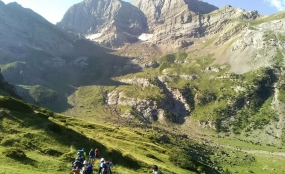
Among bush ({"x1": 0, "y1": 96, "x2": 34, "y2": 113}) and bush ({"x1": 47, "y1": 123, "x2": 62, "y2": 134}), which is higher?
bush ({"x1": 0, "y1": 96, "x2": 34, "y2": 113})

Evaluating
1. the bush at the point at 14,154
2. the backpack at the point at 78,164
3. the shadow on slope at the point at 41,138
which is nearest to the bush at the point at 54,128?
the shadow on slope at the point at 41,138

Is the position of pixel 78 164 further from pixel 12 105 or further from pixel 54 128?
pixel 12 105

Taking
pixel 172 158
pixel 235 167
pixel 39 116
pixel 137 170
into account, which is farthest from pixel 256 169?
pixel 39 116

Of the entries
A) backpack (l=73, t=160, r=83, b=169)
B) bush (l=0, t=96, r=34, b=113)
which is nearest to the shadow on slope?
bush (l=0, t=96, r=34, b=113)

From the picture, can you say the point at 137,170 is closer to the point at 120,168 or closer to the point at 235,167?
the point at 120,168

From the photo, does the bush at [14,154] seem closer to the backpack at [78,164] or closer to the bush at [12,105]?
the backpack at [78,164]

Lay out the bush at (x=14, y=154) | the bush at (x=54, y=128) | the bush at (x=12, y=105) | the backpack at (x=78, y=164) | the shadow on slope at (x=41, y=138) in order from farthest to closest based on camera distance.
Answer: the bush at (x=12, y=105) → the bush at (x=54, y=128) → the shadow on slope at (x=41, y=138) → the bush at (x=14, y=154) → the backpack at (x=78, y=164)

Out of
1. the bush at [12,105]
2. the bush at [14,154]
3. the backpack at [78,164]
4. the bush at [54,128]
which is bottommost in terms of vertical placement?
the bush at [14,154]

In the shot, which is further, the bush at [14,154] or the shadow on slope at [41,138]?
the shadow on slope at [41,138]

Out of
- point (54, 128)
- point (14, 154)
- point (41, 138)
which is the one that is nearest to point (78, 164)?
point (14, 154)

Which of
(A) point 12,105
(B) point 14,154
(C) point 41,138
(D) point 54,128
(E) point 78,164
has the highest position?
(A) point 12,105

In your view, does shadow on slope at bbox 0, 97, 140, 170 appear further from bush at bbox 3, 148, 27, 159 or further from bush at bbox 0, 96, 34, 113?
bush at bbox 3, 148, 27, 159

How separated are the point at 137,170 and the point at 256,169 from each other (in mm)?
166545

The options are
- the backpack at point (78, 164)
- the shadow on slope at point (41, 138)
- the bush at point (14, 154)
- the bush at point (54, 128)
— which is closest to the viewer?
the backpack at point (78, 164)
